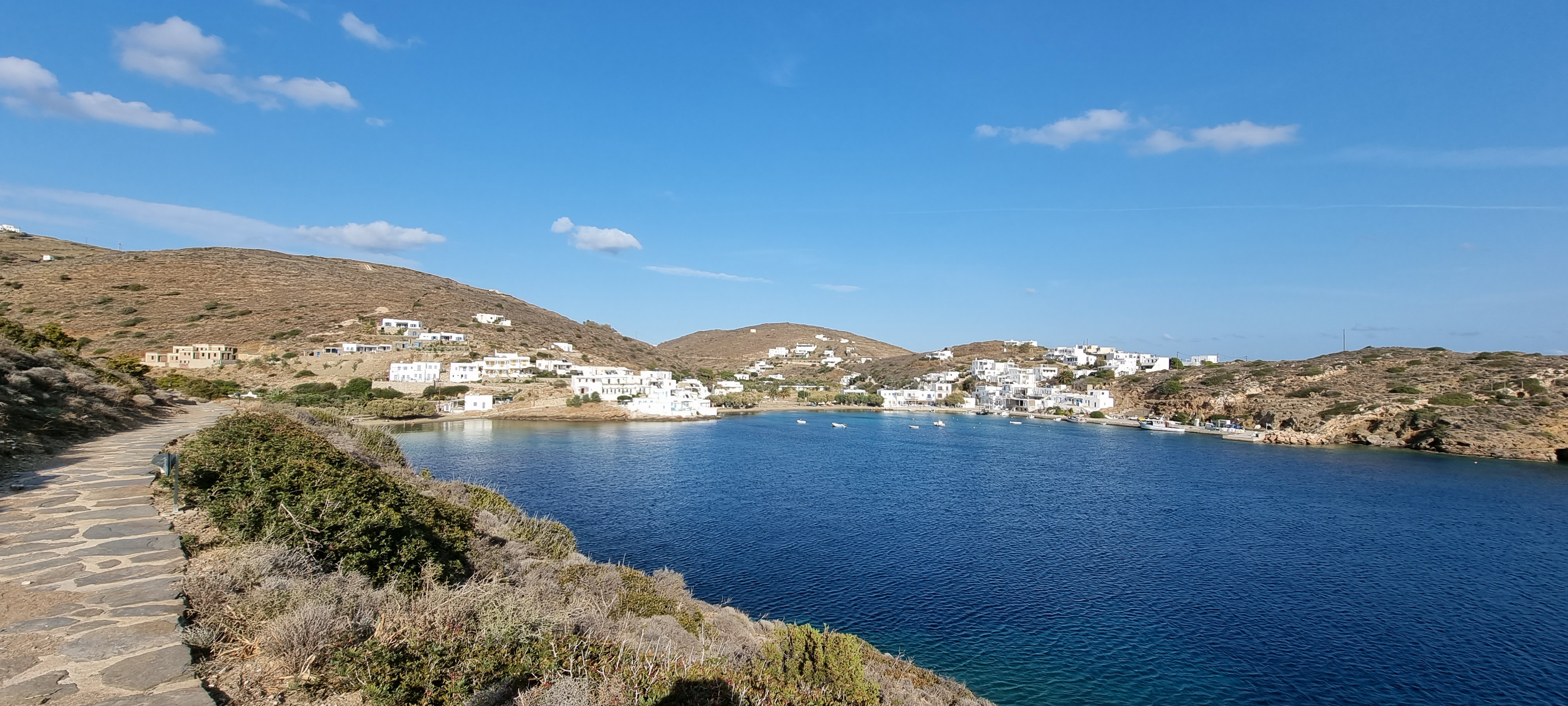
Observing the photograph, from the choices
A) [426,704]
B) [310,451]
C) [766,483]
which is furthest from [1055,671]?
[766,483]

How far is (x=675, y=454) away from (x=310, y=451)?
33.6 meters

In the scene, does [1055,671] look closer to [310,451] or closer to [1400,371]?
[310,451]

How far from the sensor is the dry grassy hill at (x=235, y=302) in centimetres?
6288

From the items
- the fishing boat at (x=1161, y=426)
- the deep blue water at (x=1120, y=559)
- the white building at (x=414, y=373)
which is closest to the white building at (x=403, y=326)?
the white building at (x=414, y=373)

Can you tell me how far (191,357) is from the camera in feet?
185

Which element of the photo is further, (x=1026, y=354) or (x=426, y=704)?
(x=1026, y=354)

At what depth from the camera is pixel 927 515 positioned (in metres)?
27.5

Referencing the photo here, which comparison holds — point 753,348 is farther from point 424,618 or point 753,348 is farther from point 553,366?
point 424,618

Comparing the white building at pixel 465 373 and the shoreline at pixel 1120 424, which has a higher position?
the white building at pixel 465 373

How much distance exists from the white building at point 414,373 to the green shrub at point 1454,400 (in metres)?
93.6

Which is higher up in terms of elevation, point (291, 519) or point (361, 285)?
point (361, 285)

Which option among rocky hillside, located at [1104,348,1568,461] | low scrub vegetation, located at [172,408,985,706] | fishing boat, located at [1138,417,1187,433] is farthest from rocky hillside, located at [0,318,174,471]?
fishing boat, located at [1138,417,1187,433]

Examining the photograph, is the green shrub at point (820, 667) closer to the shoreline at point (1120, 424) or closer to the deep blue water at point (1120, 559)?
the deep blue water at point (1120, 559)

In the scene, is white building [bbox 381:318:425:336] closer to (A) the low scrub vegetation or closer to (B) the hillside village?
(B) the hillside village
